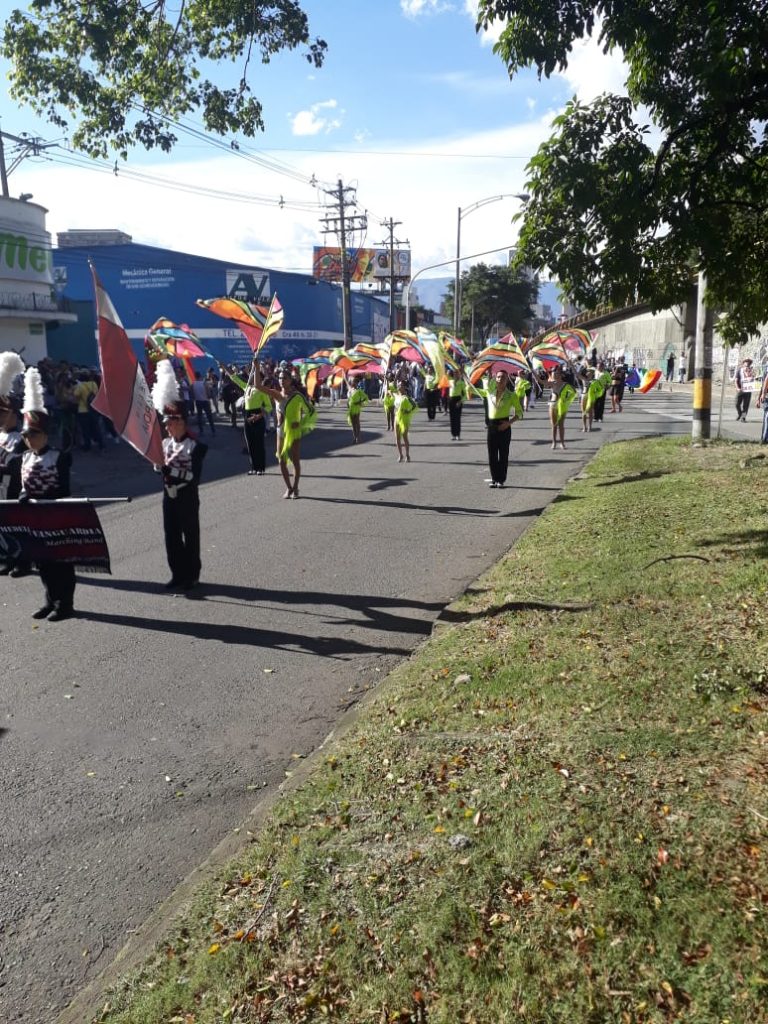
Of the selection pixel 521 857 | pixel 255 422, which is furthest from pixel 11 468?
pixel 255 422

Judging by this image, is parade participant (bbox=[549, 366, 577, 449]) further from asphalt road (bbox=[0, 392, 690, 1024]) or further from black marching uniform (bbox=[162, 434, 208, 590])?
black marching uniform (bbox=[162, 434, 208, 590])

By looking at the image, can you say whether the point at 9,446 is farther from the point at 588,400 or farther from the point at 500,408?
the point at 588,400

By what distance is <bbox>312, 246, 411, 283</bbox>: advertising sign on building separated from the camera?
242ft

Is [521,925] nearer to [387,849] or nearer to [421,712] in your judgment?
[387,849]

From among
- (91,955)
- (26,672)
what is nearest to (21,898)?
(91,955)

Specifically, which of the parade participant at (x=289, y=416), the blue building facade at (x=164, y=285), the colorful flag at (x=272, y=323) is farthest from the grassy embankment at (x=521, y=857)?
the blue building facade at (x=164, y=285)

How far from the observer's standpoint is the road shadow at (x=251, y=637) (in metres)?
6.69

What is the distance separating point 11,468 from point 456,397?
13598 mm

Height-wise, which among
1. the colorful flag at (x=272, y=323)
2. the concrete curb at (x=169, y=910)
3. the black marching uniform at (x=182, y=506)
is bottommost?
the concrete curb at (x=169, y=910)

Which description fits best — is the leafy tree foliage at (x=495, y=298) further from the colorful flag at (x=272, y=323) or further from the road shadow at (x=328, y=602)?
the road shadow at (x=328, y=602)

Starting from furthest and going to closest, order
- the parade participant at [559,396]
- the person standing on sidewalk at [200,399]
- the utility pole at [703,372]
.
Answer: the person standing on sidewalk at [200,399] < the parade participant at [559,396] < the utility pole at [703,372]

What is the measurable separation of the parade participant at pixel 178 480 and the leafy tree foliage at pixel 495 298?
2625 inches

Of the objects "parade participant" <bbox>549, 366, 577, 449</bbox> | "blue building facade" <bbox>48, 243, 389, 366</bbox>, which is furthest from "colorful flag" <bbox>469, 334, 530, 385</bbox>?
"blue building facade" <bbox>48, 243, 389, 366</bbox>

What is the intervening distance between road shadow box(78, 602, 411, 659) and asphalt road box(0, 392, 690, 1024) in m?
0.02
